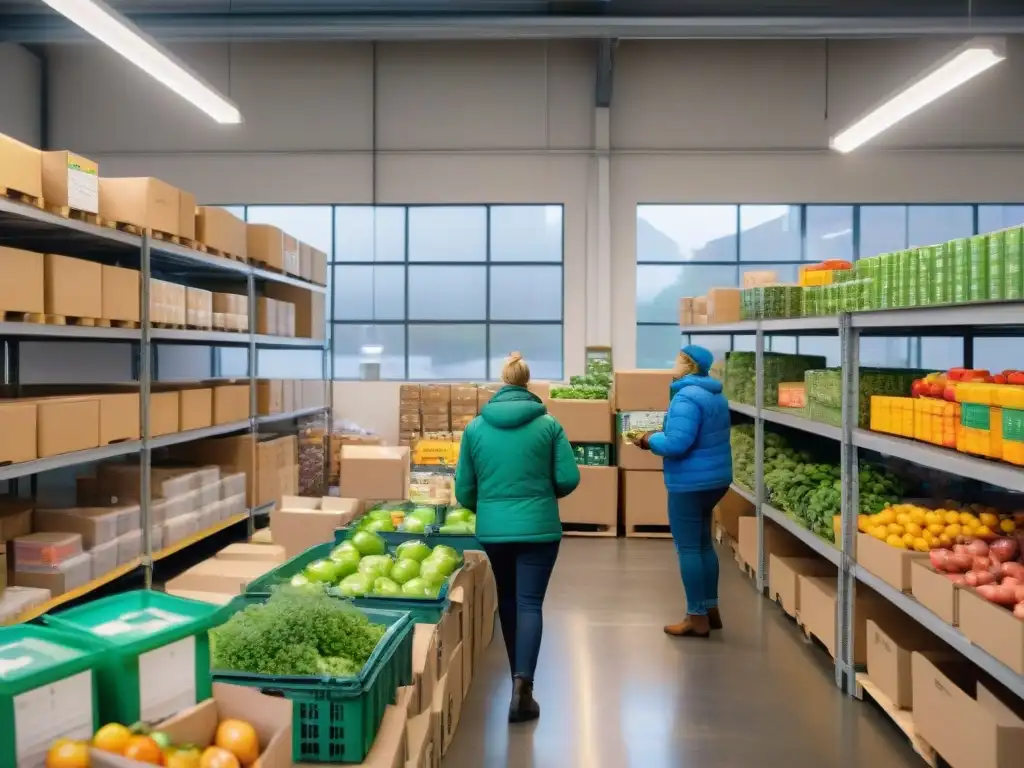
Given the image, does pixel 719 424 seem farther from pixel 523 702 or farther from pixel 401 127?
pixel 401 127

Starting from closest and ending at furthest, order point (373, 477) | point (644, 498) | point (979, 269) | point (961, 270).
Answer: point (979, 269) < point (961, 270) < point (373, 477) < point (644, 498)

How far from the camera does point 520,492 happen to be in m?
3.94

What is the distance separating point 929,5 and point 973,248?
7.51 metres

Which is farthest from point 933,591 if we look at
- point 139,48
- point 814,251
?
point 814,251

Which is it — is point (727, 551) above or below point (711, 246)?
below

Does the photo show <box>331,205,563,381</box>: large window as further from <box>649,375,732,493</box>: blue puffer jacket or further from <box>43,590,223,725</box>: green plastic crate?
<box>43,590,223,725</box>: green plastic crate

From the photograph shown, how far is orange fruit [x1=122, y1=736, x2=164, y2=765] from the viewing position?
1.90 meters

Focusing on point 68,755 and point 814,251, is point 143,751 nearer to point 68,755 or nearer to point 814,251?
point 68,755

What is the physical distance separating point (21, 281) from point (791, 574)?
4619 mm

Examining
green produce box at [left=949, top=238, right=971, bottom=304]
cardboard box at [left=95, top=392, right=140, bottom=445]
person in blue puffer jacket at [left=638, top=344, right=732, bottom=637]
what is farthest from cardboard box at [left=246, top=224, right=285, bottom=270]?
green produce box at [left=949, top=238, right=971, bottom=304]

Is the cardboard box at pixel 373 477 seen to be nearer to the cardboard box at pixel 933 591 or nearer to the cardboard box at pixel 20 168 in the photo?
the cardboard box at pixel 20 168

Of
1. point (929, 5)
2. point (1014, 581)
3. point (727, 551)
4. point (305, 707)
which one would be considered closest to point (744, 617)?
point (727, 551)

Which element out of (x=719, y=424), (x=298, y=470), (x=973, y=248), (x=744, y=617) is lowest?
(x=744, y=617)

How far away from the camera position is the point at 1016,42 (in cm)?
1116
